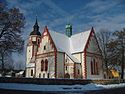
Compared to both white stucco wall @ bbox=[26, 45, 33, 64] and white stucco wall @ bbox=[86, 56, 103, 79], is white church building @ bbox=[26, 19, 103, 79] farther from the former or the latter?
white stucco wall @ bbox=[26, 45, 33, 64]

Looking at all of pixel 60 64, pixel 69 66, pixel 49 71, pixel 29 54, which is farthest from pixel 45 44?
pixel 29 54

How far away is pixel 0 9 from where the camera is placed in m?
32.5

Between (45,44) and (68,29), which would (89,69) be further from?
(68,29)

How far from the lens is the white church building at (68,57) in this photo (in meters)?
50.0

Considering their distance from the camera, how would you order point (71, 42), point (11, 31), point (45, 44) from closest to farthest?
point (11, 31), point (45, 44), point (71, 42)

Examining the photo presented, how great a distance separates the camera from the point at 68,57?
168 ft

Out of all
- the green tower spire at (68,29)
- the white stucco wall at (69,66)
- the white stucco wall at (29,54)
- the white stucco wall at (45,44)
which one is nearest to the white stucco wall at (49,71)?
the white stucco wall at (45,44)

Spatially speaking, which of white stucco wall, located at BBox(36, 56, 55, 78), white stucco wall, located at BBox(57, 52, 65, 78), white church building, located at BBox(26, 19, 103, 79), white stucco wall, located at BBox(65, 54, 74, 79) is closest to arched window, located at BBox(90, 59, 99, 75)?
white church building, located at BBox(26, 19, 103, 79)

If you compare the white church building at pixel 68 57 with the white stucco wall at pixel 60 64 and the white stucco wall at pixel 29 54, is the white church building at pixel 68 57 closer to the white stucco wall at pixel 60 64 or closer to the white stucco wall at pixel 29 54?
the white stucco wall at pixel 60 64

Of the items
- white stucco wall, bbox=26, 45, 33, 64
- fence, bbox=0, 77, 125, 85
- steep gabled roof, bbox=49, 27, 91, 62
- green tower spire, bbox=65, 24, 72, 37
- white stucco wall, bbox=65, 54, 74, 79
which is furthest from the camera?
white stucco wall, bbox=26, 45, 33, 64

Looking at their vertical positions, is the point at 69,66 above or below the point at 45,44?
below

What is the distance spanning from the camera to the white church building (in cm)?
4997

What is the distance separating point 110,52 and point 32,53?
99.2 ft

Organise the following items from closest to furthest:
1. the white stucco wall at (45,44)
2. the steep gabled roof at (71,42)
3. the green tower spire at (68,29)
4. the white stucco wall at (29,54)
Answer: the white stucco wall at (45,44), the steep gabled roof at (71,42), the green tower spire at (68,29), the white stucco wall at (29,54)
